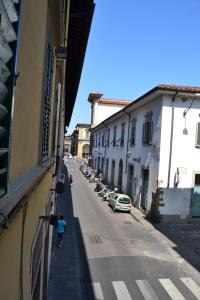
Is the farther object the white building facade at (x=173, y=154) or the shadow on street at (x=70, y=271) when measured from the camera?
the white building facade at (x=173, y=154)

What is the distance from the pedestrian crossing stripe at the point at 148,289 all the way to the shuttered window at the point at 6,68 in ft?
29.5

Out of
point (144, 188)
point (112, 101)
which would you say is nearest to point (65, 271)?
point (144, 188)

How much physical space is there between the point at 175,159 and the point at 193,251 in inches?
259

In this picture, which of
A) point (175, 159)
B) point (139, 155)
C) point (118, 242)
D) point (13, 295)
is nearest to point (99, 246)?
point (118, 242)

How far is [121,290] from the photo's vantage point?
10242mm

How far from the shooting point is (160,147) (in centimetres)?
1992

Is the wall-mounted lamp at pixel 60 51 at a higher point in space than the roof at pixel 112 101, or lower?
lower

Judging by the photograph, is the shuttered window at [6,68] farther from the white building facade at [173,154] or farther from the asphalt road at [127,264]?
the white building facade at [173,154]

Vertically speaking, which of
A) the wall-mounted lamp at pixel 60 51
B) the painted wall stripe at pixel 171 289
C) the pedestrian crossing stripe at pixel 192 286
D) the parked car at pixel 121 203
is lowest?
the pedestrian crossing stripe at pixel 192 286

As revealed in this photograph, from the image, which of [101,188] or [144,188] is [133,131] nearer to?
[144,188]

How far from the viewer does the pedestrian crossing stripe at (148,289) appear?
9.85 meters

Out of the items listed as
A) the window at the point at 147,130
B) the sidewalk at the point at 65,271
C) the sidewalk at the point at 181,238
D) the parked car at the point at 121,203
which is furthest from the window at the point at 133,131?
the sidewalk at the point at 65,271

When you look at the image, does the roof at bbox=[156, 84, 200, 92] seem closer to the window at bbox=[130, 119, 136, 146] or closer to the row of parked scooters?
the window at bbox=[130, 119, 136, 146]

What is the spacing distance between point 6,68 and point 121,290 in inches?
391
